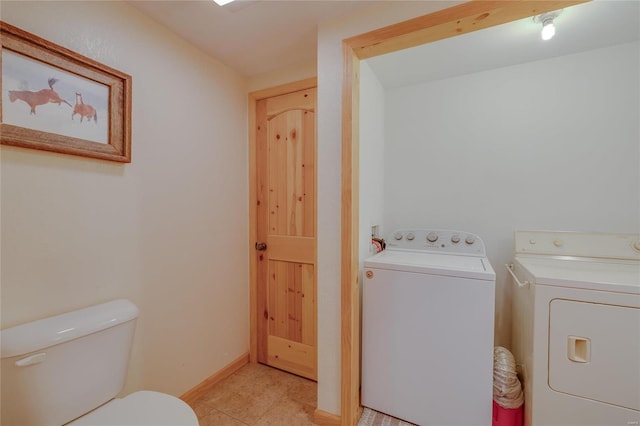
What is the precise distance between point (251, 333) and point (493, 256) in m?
2.01

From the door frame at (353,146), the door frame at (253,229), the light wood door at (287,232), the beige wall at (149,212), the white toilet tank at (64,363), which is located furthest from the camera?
the door frame at (253,229)

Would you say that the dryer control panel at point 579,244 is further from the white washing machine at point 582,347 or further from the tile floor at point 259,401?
the tile floor at point 259,401

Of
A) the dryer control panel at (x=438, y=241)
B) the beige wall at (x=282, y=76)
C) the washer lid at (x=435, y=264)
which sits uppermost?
the beige wall at (x=282, y=76)

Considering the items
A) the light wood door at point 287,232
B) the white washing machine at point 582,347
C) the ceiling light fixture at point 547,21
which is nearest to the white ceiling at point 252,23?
the light wood door at point 287,232

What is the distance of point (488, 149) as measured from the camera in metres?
1.97

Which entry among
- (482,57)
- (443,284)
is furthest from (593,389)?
(482,57)

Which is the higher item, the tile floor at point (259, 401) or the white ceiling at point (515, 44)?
the white ceiling at point (515, 44)

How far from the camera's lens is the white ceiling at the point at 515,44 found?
1.41 metres

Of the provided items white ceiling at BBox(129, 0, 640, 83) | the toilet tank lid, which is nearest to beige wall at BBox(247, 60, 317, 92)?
white ceiling at BBox(129, 0, 640, 83)

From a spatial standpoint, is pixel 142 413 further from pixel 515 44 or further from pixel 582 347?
pixel 515 44

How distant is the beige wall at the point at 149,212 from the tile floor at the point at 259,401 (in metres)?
0.16

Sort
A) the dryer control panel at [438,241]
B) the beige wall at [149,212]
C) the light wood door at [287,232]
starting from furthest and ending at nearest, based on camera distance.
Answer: the light wood door at [287,232] → the dryer control panel at [438,241] → the beige wall at [149,212]

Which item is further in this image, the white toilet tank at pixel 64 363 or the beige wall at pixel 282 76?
the beige wall at pixel 282 76

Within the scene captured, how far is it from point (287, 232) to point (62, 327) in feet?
4.32
